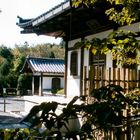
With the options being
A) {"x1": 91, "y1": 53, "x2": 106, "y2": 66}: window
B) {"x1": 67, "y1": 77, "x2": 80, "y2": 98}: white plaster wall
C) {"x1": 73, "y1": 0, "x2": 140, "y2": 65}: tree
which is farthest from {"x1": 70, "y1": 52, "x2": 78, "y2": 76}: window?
{"x1": 73, "y1": 0, "x2": 140, "y2": 65}: tree

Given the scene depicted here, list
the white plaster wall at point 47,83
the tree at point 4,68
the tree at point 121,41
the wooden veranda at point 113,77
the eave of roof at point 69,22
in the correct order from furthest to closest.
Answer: the tree at point 4,68 → the white plaster wall at point 47,83 → the eave of roof at point 69,22 → the wooden veranda at point 113,77 → the tree at point 121,41

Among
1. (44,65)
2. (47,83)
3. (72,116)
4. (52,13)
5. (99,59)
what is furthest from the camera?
(47,83)

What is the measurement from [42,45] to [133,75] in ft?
247

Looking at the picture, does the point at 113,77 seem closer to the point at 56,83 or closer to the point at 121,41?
the point at 121,41

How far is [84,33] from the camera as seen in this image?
41.2ft

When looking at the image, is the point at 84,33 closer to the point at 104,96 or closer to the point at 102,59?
the point at 102,59

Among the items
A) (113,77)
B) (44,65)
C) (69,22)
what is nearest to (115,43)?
(113,77)

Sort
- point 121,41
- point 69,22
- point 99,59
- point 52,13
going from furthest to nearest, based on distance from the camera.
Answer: point 69,22, point 99,59, point 52,13, point 121,41

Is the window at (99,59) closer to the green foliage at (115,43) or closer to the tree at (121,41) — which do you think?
the tree at (121,41)

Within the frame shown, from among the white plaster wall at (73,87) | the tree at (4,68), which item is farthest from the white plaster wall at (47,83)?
the white plaster wall at (73,87)

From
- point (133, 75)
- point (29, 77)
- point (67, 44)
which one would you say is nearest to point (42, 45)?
point (29, 77)

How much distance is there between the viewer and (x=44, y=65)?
2878cm

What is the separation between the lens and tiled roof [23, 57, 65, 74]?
90.0 feet

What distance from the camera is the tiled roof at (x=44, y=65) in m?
27.4
